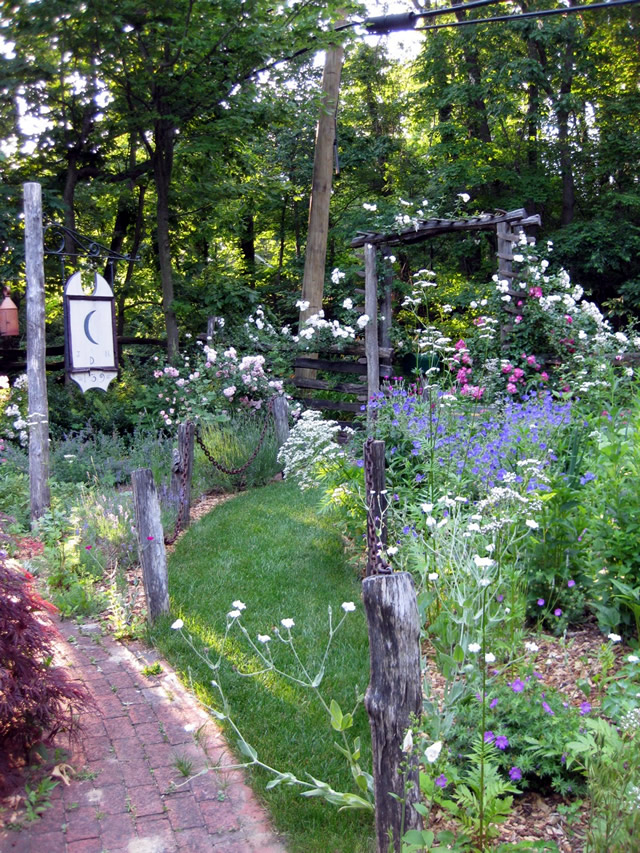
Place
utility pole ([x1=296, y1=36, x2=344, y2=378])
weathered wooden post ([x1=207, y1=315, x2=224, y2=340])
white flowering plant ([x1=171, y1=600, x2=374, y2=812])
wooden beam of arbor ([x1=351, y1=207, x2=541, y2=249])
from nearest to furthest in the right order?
white flowering plant ([x1=171, y1=600, x2=374, y2=812])
wooden beam of arbor ([x1=351, y1=207, x2=541, y2=249])
weathered wooden post ([x1=207, y1=315, x2=224, y2=340])
utility pole ([x1=296, y1=36, x2=344, y2=378])

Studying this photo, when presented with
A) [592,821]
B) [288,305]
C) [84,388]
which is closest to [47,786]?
[592,821]

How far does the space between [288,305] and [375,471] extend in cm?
1092

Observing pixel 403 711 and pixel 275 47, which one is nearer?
pixel 403 711

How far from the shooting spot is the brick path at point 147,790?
270cm

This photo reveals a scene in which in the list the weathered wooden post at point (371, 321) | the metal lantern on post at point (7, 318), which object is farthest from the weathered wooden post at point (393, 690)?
the metal lantern on post at point (7, 318)

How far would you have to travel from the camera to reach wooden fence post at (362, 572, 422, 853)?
7.02ft

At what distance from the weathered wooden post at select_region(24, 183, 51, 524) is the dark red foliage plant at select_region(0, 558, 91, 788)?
3408 mm

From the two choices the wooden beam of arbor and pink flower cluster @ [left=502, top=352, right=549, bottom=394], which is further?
the wooden beam of arbor

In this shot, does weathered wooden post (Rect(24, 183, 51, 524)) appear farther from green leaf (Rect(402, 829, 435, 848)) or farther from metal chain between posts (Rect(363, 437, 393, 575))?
green leaf (Rect(402, 829, 435, 848))

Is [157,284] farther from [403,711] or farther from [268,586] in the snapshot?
[403,711]

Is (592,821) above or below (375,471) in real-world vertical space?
below

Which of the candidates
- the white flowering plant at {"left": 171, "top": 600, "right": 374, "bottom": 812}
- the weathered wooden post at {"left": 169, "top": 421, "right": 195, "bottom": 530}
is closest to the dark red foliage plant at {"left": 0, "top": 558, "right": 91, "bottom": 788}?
the white flowering plant at {"left": 171, "top": 600, "right": 374, "bottom": 812}

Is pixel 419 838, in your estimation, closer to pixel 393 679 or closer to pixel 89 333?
pixel 393 679

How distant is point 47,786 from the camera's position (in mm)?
2982
